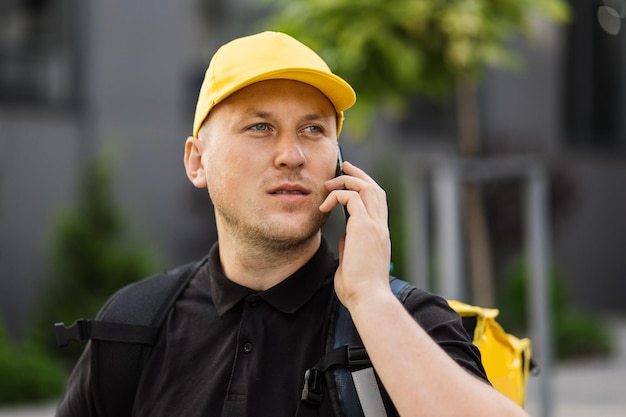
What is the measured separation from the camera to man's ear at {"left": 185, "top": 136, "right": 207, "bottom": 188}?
8.43 feet

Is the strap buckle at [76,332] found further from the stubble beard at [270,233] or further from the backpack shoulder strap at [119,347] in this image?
the stubble beard at [270,233]

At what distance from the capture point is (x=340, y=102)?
248cm

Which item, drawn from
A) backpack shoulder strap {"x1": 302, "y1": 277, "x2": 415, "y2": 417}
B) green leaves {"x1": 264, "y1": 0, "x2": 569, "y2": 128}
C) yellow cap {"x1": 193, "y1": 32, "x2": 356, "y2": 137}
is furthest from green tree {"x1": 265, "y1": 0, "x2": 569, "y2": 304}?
backpack shoulder strap {"x1": 302, "y1": 277, "x2": 415, "y2": 417}

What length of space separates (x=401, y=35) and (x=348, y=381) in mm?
5459

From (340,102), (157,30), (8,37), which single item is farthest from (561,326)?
(340,102)

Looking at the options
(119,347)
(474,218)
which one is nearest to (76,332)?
(119,347)

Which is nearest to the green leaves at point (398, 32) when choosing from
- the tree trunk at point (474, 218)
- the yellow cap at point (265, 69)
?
the tree trunk at point (474, 218)

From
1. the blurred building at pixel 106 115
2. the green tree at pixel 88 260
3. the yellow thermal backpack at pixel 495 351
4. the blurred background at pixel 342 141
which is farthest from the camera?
the blurred building at pixel 106 115

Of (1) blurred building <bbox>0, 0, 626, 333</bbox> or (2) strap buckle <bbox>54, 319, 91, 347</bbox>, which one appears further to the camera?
(1) blurred building <bbox>0, 0, 626, 333</bbox>

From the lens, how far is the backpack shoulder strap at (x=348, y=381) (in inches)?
83.4

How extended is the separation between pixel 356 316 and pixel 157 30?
1264 cm

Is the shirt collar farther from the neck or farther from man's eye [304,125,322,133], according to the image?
man's eye [304,125,322,133]

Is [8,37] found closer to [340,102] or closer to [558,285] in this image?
[558,285]

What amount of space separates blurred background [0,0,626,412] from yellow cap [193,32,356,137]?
4244 millimetres
